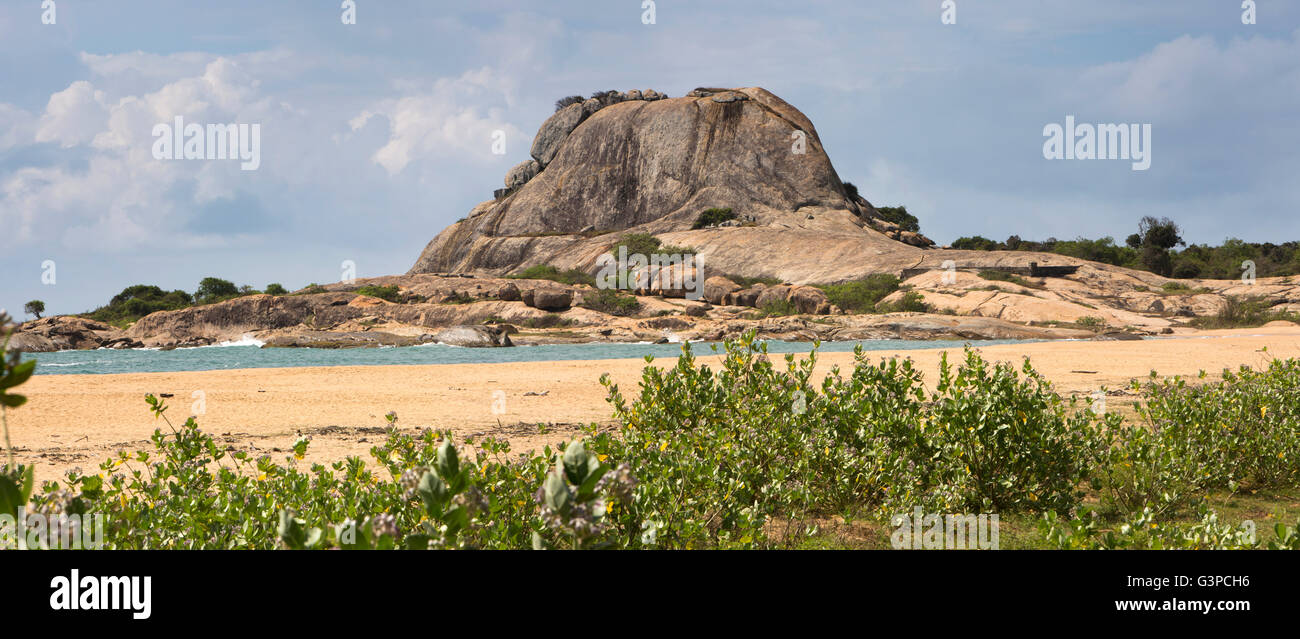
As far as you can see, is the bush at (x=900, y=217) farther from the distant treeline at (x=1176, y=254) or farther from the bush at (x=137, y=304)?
the bush at (x=137, y=304)

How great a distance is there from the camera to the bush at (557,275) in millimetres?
70500

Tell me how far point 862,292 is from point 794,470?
51.9 m

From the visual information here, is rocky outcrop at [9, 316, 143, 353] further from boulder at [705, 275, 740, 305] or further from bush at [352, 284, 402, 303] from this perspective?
boulder at [705, 275, 740, 305]

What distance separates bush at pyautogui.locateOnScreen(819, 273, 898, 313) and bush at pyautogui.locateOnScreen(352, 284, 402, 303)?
34.2 meters

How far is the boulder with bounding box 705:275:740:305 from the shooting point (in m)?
58.9

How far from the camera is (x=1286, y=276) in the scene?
180ft

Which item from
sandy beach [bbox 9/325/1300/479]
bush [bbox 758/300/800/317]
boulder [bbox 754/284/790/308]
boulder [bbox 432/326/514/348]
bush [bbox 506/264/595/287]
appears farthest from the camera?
bush [bbox 506/264/595/287]

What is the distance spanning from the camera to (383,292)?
65.3 meters

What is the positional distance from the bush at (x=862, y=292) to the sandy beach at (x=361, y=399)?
29238 mm

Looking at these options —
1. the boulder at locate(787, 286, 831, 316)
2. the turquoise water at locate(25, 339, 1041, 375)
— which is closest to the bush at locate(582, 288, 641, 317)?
the boulder at locate(787, 286, 831, 316)

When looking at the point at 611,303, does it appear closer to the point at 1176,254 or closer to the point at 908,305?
the point at 908,305

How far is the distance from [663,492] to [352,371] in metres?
20.1
